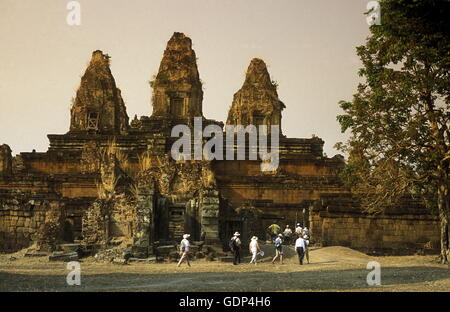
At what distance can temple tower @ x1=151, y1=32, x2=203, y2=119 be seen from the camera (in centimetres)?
4578

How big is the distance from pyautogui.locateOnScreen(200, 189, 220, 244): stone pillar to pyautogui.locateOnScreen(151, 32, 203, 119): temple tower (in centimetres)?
1939

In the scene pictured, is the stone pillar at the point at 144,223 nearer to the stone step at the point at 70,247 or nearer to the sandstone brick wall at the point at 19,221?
the stone step at the point at 70,247

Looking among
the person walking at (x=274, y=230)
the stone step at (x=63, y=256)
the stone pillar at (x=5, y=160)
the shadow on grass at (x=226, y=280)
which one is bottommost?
the shadow on grass at (x=226, y=280)

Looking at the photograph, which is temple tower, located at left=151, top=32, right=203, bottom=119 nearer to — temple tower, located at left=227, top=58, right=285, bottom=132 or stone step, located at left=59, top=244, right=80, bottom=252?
temple tower, located at left=227, top=58, right=285, bottom=132

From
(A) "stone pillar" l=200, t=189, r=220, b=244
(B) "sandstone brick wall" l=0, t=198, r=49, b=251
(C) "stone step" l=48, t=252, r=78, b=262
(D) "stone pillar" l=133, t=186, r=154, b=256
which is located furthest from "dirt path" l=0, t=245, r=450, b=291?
(B) "sandstone brick wall" l=0, t=198, r=49, b=251

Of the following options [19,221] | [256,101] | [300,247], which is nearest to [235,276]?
[300,247]

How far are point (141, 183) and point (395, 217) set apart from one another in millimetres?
11203

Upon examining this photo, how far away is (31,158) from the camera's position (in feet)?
137

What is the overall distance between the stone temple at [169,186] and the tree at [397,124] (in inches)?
145

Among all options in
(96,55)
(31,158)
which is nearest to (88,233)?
(31,158)

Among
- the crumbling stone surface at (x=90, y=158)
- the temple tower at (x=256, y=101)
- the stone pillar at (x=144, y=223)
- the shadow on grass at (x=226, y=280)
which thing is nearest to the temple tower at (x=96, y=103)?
the crumbling stone surface at (x=90, y=158)

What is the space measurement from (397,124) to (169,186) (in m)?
12.6

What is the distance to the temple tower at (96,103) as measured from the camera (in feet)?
153

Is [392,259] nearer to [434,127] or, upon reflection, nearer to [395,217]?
[395,217]
